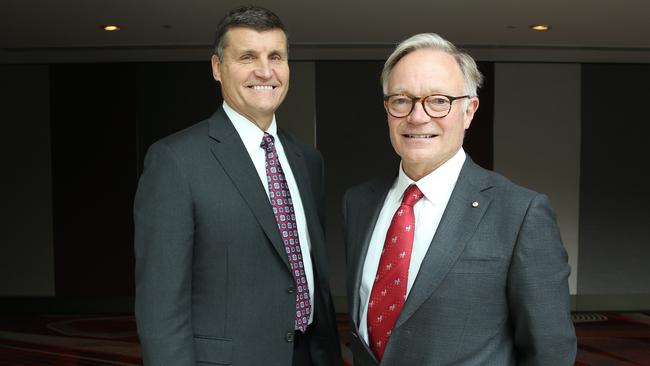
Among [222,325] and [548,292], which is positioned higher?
[548,292]

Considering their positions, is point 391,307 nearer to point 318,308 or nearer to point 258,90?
point 318,308

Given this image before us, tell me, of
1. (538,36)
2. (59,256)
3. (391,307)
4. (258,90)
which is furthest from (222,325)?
(59,256)

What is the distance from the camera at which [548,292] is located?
153cm

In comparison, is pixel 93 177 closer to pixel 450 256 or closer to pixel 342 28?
pixel 342 28

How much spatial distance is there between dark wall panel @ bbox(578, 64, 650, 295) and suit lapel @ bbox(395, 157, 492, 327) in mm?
6933

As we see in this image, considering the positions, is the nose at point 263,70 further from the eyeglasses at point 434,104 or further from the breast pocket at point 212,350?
the breast pocket at point 212,350

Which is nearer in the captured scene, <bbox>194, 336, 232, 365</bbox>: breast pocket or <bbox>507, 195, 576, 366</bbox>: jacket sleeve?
<bbox>507, 195, 576, 366</bbox>: jacket sleeve

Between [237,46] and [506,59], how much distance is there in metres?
6.22

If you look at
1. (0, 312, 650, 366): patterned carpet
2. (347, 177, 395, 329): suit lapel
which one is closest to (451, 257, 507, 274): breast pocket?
(347, 177, 395, 329): suit lapel

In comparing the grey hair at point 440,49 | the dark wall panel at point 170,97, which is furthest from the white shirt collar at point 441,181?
the dark wall panel at point 170,97

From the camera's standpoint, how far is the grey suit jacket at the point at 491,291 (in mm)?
1535

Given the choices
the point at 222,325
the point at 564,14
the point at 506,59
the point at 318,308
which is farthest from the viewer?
the point at 506,59

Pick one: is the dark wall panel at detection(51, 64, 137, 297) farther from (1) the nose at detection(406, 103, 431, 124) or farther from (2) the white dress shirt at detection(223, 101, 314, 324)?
(1) the nose at detection(406, 103, 431, 124)

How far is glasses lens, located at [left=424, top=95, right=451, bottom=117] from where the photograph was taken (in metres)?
1.69
